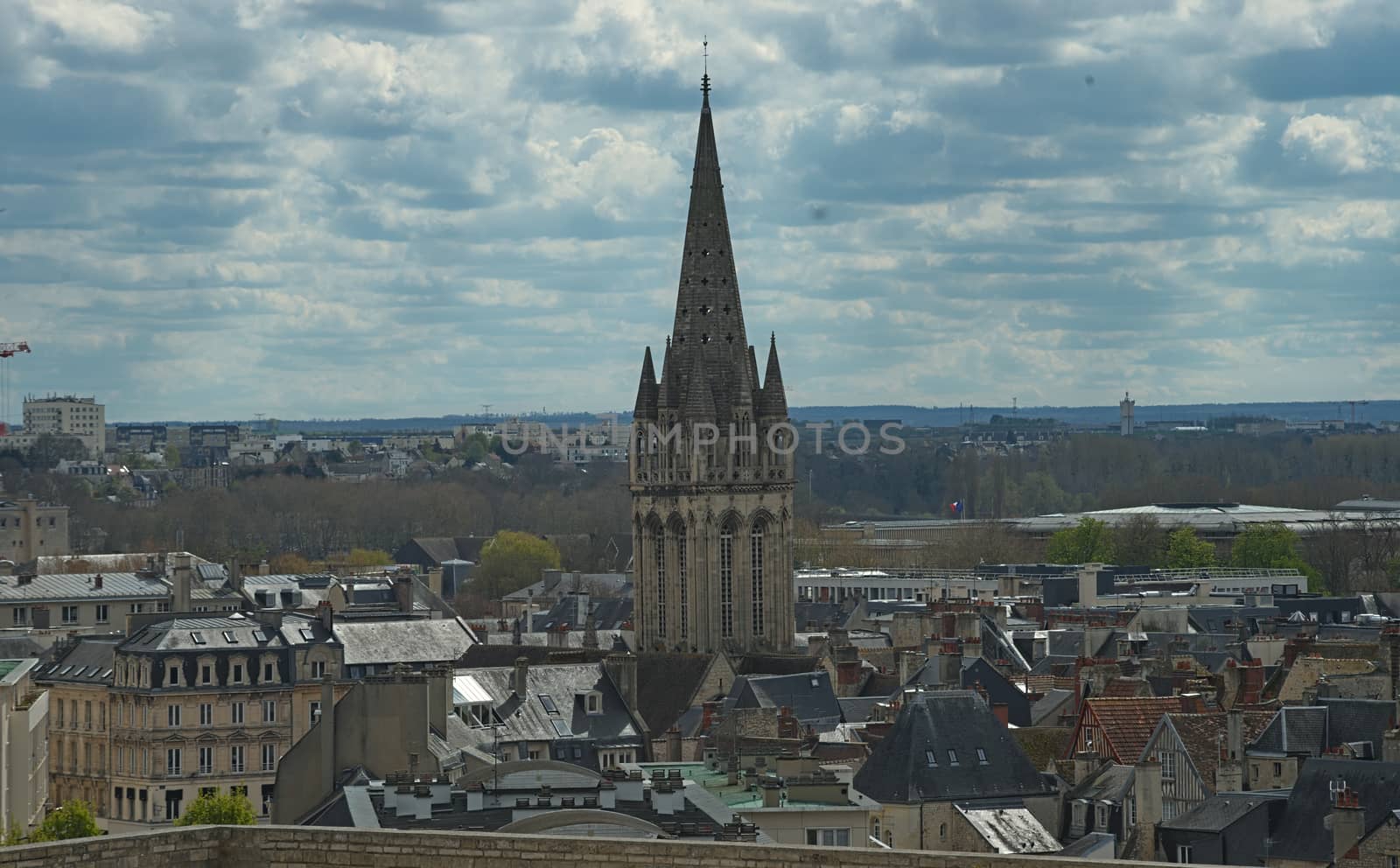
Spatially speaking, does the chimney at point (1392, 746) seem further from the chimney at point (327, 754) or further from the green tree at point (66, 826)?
the green tree at point (66, 826)

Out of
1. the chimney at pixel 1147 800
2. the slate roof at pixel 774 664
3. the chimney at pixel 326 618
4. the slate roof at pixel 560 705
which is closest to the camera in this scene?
the chimney at pixel 1147 800

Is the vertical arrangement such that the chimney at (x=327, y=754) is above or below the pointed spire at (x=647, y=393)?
below

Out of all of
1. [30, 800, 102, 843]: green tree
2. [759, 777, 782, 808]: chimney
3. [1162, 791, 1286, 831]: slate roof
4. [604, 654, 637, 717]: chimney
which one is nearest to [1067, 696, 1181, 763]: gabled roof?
[1162, 791, 1286, 831]: slate roof

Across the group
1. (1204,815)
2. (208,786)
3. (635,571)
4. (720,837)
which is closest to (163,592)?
(635,571)

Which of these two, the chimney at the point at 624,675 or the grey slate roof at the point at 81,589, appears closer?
the chimney at the point at 624,675

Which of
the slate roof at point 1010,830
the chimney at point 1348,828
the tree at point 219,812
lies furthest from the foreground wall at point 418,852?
the tree at point 219,812

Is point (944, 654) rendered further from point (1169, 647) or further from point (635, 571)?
point (635, 571)

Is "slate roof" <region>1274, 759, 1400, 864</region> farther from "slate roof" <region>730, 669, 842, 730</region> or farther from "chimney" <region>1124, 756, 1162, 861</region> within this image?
"slate roof" <region>730, 669, 842, 730</region>
